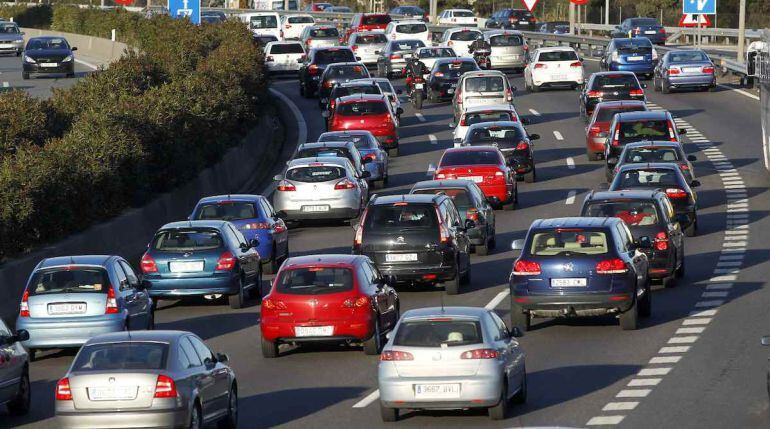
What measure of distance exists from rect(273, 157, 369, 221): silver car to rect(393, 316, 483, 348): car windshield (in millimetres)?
18529

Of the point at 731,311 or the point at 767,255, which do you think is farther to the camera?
the point at 767,255

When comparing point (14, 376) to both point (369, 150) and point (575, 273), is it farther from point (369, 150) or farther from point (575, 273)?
point (369, 150)

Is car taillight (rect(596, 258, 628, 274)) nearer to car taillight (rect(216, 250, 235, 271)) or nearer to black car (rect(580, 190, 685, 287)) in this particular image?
black car (rect(580, 190, 685, 287))

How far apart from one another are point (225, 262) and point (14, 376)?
8243 millimetres

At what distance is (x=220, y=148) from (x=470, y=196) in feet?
39.0

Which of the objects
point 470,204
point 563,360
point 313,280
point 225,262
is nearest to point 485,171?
point 470,204

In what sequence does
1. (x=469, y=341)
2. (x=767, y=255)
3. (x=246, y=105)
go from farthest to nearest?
1. (x=246, y=105)
2. (x=767, y=255)
3. (x=469, y=341)

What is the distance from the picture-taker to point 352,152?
4041 cm

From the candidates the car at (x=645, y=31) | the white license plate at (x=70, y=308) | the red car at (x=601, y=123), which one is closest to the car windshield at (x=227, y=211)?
the white license plate at (x=70, y=308)

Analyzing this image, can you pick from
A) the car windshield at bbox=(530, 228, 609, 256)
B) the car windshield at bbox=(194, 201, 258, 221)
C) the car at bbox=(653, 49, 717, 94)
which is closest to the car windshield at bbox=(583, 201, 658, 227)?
the car windshield at bbox=(530, 228, 609, 256)

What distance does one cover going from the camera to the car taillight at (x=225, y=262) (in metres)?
26.7

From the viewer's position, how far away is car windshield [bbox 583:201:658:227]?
28.3m

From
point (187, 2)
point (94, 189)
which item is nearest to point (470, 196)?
point (94, 189)

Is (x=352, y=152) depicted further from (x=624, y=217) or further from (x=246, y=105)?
(x=624, y=217)
